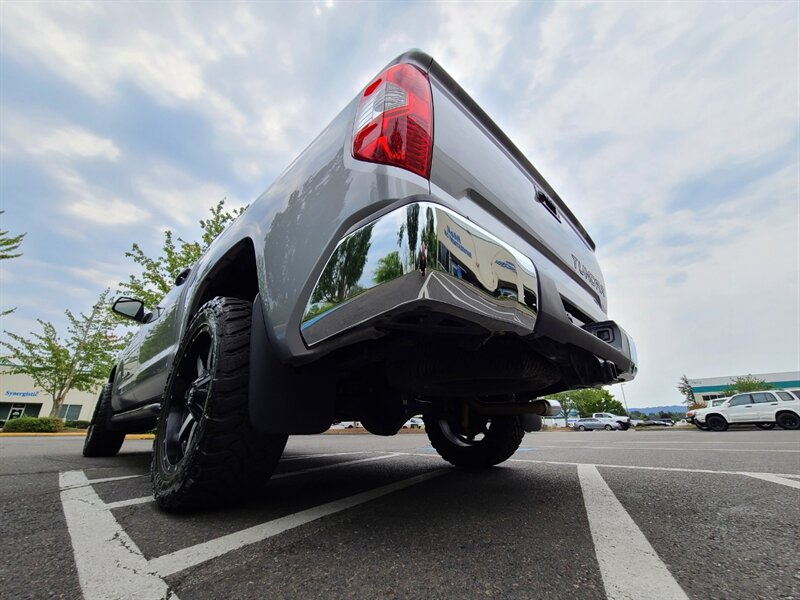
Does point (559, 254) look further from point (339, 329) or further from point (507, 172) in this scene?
point (339, 329)

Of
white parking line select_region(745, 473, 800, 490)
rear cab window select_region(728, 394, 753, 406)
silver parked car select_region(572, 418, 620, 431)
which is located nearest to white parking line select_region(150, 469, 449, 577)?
white parking line select_region(745, 473, 800, 490)

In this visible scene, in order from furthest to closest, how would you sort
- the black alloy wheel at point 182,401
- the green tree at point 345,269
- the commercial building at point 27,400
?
the commercial building at point 27,400 < the black alloy wheel at point 182,401 < the green tree at point 345,269

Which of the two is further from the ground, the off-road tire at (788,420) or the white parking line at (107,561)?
the off-road tire at (788,420)

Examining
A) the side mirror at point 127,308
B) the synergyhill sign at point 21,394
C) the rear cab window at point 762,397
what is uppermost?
the synergyhill sign at point 21,394

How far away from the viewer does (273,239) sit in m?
1.69

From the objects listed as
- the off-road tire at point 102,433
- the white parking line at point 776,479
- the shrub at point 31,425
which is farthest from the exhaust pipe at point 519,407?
the shrub at point 31,425

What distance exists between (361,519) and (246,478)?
494 mm

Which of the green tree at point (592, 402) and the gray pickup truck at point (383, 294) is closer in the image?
the gray pickup truck at point (383, 294)

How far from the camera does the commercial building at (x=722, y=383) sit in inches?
2048

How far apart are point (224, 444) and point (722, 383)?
238 feet

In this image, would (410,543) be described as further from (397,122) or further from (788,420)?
(788,420)

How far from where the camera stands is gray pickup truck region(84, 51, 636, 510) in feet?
3.65

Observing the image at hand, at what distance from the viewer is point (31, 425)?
42.4ft

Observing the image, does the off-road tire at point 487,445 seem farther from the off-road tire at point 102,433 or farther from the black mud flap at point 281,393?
the off-road tire at point 102,433
